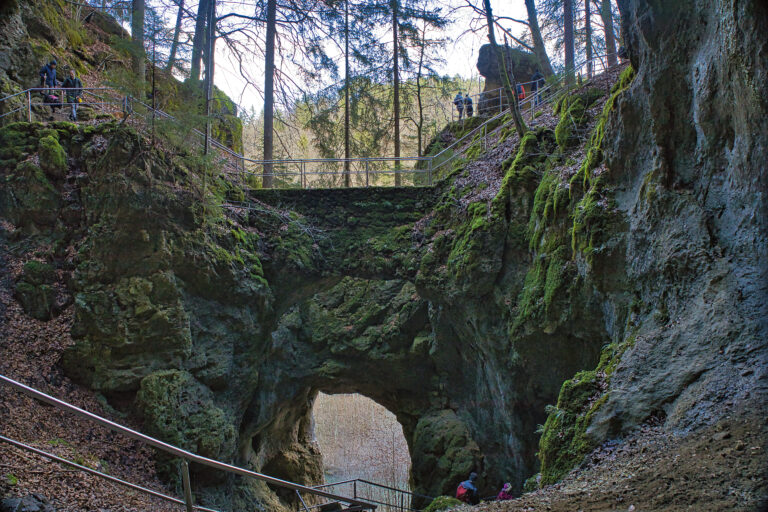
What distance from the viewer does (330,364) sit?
547 inches

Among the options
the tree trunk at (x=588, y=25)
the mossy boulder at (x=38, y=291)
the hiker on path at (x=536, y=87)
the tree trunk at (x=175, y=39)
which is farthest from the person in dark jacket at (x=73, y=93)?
the tree trunk at (x=588, y=25)

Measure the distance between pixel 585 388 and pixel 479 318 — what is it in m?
4.83

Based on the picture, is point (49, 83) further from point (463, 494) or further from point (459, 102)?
point (459, 102)

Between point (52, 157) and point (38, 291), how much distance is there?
8.95 ft

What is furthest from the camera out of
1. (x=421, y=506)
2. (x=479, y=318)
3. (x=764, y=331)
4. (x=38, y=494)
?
(x=421, y=506)

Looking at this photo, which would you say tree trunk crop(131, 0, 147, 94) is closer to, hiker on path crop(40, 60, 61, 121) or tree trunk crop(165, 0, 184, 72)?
tree trunk crop(165, 0, 184, 72)

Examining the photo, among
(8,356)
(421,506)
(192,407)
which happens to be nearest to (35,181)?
(8,356)

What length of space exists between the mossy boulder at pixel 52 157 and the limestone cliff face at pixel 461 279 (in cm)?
7

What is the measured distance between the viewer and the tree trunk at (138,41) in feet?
33.3

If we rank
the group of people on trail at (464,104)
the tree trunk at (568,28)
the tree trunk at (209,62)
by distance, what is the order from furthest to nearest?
the group of people on trail at (464,104)
the tree trunk at (568,28)
the tree trunk at (209,62)

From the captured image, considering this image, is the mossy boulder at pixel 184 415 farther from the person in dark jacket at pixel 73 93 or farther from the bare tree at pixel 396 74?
the bare tree at pixel 396 74

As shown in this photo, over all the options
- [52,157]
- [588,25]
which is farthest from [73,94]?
[588,25]

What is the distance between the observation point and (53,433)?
6.90 metres

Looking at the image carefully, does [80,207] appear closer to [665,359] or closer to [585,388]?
[585,388]
